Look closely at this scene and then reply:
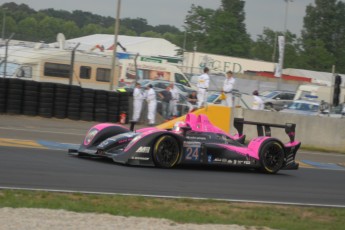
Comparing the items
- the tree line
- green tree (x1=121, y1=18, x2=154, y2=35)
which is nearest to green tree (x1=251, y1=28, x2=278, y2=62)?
the tree line

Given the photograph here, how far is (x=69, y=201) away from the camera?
27.7 feet

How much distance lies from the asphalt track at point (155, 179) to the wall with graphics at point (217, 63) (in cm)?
3617

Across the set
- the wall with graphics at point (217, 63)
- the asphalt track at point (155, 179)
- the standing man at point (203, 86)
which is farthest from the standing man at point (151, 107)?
the wall with graphics at point (217, 63)

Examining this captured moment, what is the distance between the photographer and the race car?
1229 cm

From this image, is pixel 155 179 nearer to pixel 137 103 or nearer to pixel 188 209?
pixel 188 209

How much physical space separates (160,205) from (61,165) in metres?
3.20

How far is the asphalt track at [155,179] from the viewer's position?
32.8 ft

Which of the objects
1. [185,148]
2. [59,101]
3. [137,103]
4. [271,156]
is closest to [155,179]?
[185,148]

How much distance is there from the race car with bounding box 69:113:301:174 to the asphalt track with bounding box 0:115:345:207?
0.64ft

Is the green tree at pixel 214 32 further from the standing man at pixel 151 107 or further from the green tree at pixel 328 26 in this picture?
the standing man at pixel 151 107

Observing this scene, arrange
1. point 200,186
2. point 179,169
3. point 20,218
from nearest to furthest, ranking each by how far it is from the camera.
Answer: point 20,218 → point 200,186 → point 179,169

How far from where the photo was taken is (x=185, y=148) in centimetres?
1262

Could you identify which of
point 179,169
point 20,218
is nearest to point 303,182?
point 179,169

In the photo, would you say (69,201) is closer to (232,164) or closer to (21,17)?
(232,164)
